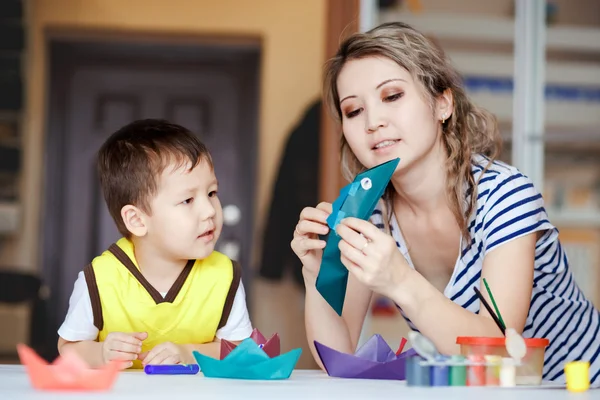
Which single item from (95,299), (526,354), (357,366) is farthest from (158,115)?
(526,354)

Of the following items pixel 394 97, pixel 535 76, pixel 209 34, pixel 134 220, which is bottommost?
pixel 134 220

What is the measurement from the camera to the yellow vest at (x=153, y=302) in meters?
1.45

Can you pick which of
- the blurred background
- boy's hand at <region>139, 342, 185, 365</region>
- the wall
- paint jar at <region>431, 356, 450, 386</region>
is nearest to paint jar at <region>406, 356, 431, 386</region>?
paint jar at <region>431, 356, 450, 386</region>

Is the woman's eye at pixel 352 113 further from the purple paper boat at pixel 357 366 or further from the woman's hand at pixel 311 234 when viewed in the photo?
the purple paper boat at pixel 357 366

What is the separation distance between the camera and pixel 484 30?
3.18 m

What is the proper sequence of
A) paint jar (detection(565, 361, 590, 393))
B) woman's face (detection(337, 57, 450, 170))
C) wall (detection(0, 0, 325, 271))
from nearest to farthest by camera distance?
paint jar (detection(565, 361, 590, 393)) < woman's face (detection(337, 57, 450, 170)) < wall (detection(0, 0, 325, 271))

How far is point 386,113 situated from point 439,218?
27cm

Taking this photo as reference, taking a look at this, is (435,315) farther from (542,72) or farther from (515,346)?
(542,72)

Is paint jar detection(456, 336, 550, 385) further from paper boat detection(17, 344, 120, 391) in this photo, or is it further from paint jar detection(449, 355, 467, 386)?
paper boat detection(17, 344, 120, 391)

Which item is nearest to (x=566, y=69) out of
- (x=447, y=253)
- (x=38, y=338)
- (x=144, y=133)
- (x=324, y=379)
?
(x=447, y=253)

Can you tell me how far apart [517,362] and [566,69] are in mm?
2368

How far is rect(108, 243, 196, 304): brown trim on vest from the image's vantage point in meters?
1.47

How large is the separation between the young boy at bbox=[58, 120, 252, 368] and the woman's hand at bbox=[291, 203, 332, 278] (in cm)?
20

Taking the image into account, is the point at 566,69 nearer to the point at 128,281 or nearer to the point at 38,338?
the point at 128,281
